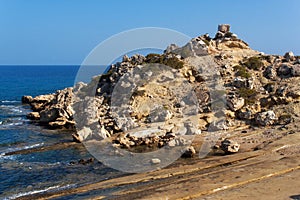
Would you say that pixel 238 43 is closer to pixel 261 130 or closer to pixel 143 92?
pixel 143 92

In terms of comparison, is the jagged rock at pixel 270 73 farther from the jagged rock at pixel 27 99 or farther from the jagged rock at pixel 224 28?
the jagged rock at pixel 27 99

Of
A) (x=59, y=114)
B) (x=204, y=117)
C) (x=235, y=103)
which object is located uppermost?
(x=235, y=103)

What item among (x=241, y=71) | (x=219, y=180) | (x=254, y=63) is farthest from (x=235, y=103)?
(x=219, y=180)

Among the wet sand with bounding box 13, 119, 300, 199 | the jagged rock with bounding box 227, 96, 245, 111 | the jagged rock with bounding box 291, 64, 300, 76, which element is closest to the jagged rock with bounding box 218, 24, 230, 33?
the jagged rock with bounding box 291, 64, 300, 76

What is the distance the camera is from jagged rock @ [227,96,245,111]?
3888cm

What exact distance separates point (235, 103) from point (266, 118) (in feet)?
13.4

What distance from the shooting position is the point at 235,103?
3897 cm

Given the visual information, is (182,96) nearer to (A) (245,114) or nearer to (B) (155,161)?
(A) (245,114)

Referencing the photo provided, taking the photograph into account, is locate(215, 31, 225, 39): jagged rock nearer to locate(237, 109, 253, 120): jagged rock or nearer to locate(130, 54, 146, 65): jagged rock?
locate(130, 54, 146, 65): jagged rock

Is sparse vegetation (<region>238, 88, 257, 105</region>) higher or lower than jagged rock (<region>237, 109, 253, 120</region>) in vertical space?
higher

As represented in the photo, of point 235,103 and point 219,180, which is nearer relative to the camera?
point 219,180

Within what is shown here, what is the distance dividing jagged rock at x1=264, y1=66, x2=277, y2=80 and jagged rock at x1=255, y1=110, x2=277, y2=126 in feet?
34.7

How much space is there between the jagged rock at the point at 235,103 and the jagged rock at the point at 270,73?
28.0ft

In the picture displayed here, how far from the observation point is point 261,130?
3456 centimetres
